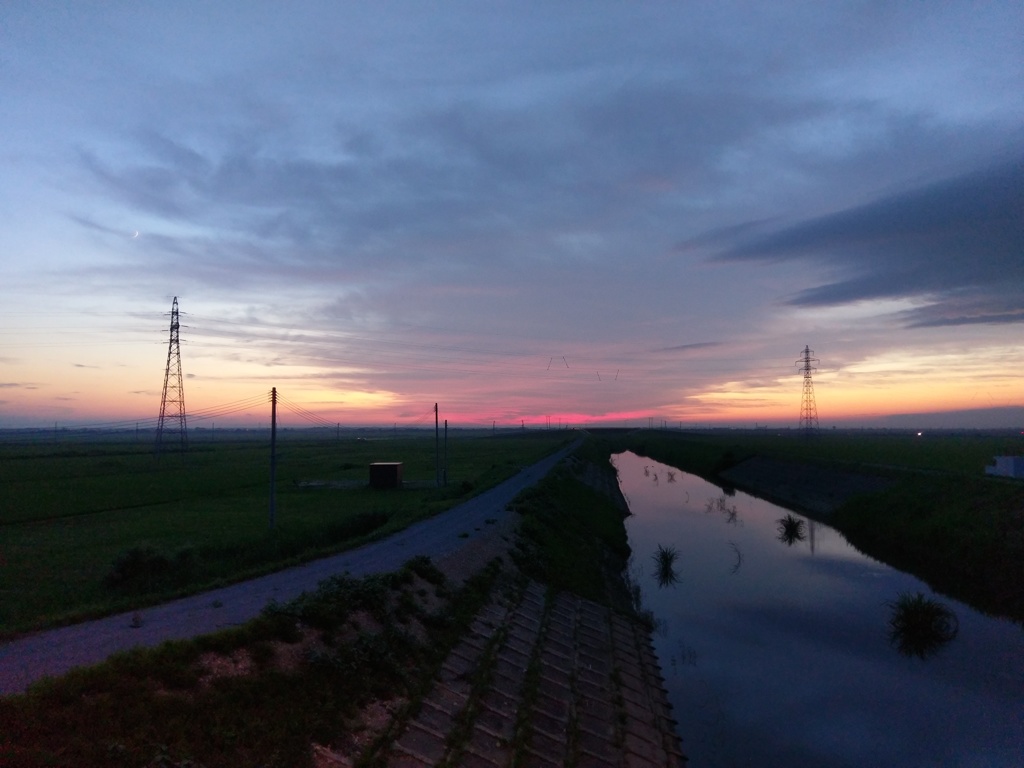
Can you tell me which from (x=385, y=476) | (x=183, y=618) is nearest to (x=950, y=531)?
(x=183, y=618)

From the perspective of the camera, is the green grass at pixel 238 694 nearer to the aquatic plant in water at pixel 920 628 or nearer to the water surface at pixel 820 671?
the water surface at pixel 820 671

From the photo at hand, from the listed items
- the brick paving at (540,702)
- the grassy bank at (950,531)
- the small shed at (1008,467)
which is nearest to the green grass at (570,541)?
the brick paving at (540,702)

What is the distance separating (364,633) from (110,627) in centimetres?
523

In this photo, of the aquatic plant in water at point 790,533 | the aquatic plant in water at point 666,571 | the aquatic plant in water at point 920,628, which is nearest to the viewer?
the aquatic plant in water at point 920,628

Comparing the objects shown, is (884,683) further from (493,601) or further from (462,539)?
(462,539)

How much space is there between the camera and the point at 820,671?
66.9ft

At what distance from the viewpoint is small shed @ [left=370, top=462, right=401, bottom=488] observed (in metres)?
55.0

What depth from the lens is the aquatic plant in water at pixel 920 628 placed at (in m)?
22.8

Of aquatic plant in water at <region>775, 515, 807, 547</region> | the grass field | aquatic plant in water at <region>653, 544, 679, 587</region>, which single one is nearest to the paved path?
the grass field

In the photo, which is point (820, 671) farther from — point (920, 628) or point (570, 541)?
point (570, 541)

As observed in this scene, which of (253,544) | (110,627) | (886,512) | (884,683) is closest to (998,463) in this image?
(886,512)

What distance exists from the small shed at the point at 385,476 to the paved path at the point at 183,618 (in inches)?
1153

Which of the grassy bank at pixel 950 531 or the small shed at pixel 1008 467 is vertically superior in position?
the small shed at pixel 1008 467

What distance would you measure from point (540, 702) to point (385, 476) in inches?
1632
